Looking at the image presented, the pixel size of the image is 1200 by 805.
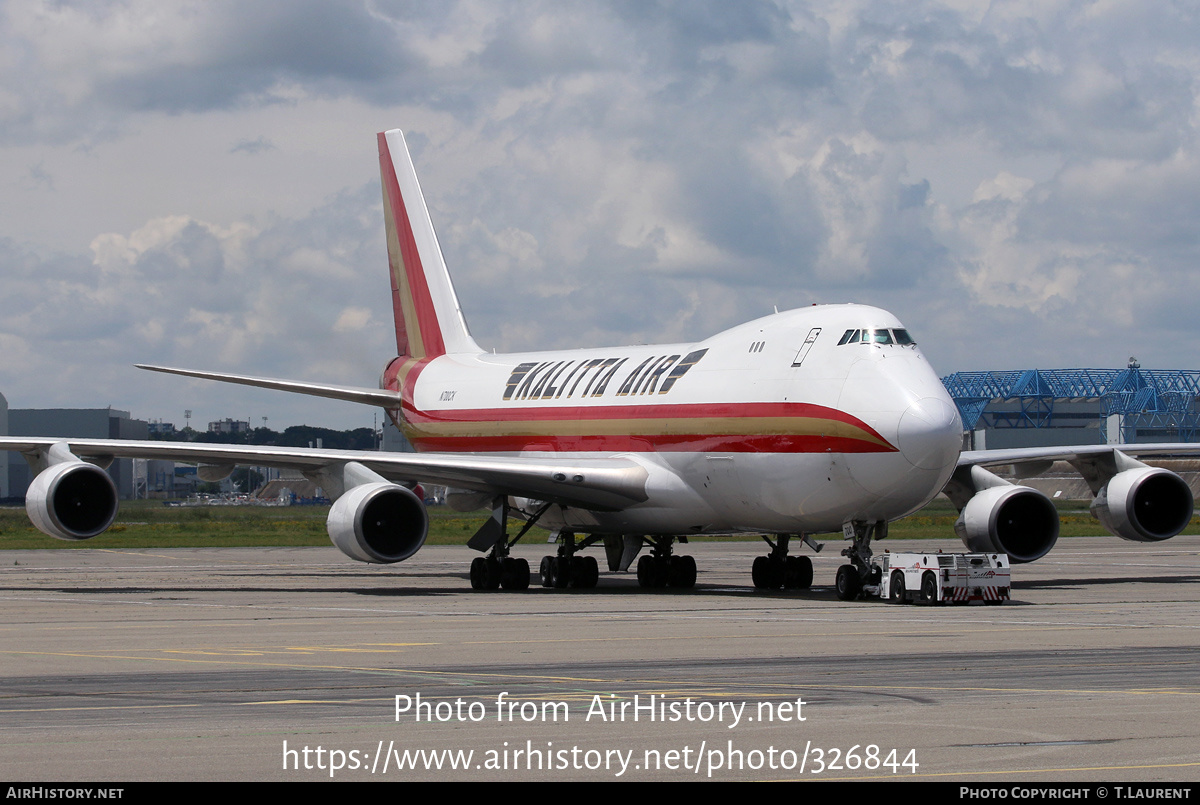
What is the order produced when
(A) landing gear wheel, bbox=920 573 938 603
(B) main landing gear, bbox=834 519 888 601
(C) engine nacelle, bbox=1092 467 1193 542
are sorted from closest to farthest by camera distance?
(A) landing gear wheel, bbox=920 573 938 603, (B) main landing gear, bbox=834 519 888 601, (C) engine nacelle, bbox=1092 467 1193 542

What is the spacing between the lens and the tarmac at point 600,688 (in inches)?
384

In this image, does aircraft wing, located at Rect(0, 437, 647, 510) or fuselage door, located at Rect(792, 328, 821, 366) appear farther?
aircraft wing, located at Rect(0, 437, 647, 510)

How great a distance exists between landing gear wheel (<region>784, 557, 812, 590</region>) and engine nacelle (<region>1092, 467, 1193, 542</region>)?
6128 millimetres

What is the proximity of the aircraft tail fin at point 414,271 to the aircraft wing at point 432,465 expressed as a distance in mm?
10066

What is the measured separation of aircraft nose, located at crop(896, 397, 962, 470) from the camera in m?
23.8

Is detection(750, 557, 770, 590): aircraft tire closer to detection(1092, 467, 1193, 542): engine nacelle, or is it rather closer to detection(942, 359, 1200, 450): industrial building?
detection(1092, 467, 1193, 542): engine nacelle

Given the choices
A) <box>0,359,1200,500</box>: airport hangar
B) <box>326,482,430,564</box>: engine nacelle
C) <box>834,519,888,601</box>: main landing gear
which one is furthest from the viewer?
<box>0,359,1200,500</box>: airport hangar

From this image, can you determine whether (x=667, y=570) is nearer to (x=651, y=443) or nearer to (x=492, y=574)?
(x=492, y=574)

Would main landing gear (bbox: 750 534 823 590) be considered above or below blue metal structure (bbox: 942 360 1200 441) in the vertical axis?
below

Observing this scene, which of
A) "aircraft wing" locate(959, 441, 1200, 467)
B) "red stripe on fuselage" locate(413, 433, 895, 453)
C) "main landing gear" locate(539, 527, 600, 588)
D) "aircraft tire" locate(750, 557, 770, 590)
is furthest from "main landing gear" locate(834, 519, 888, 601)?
"main landing gear" locate(539, 527, 600, 588)

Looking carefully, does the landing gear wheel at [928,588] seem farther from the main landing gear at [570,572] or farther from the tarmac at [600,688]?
the main landing gear at [570,572]

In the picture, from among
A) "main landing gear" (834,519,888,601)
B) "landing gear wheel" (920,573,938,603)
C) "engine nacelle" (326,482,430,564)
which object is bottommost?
"landing gear wheel" (920,573,938,603)

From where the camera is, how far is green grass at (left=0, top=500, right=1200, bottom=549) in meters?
55.2
